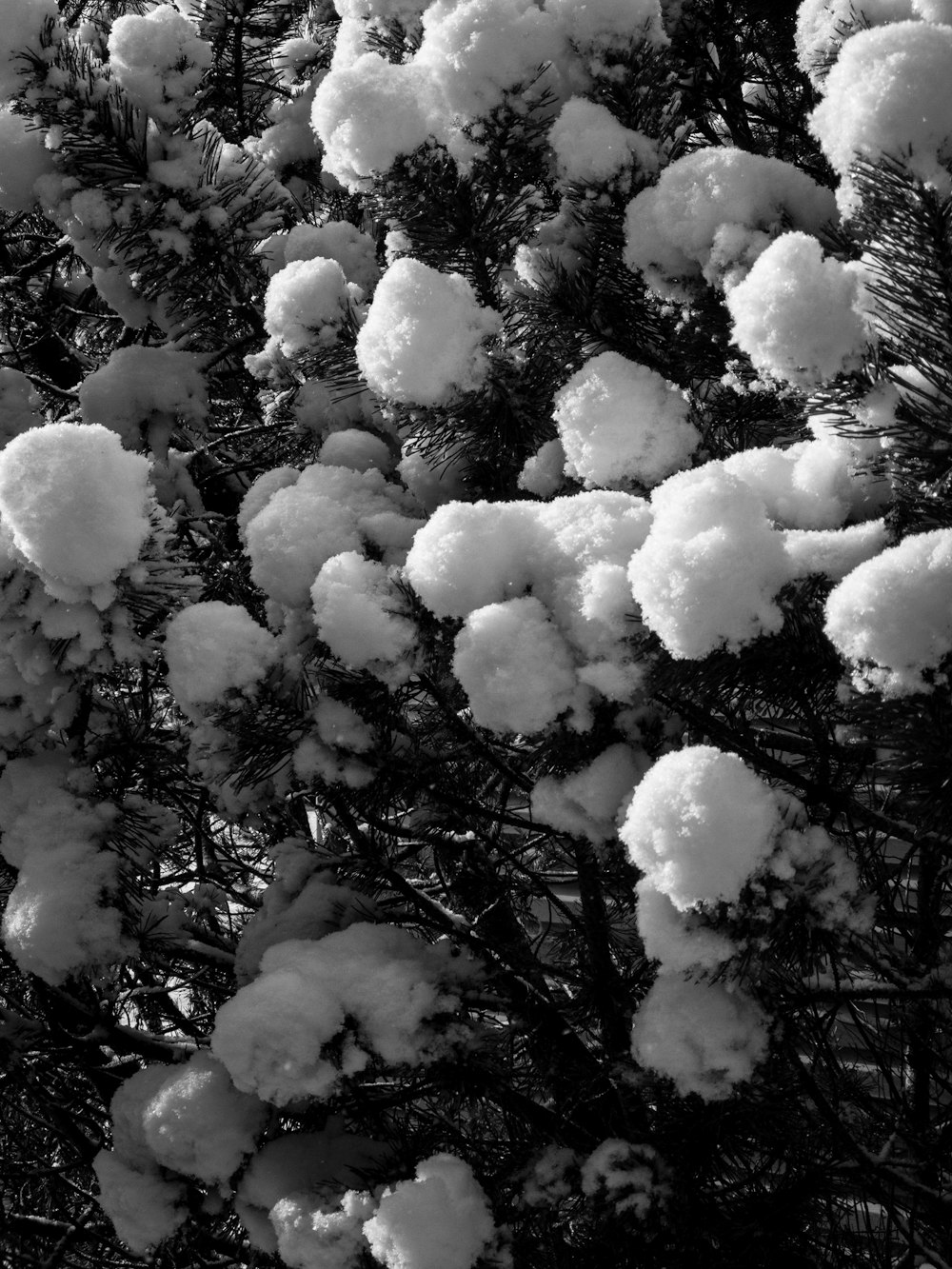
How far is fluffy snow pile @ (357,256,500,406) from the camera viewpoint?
1.69m

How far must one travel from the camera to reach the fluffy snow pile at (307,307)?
205 cm

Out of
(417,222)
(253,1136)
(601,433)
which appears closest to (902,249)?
(601,433)

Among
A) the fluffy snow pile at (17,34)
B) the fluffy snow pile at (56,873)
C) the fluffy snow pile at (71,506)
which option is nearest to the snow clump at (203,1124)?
the fluffy snow pile at (56,873)

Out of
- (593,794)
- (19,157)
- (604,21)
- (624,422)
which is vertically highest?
(604,21)

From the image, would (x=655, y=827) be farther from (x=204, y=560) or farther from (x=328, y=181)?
(x=328, y=181)

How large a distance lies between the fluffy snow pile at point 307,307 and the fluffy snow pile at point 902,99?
3.62 ft

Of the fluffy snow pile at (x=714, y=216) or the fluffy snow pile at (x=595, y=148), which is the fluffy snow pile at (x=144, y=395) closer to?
the fluffy snow pile at (x=595, y=148)

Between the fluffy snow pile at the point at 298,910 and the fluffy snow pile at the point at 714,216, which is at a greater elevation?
the fluffy snow pile at the point at 714,216

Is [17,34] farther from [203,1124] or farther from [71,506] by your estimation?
[203,1124]

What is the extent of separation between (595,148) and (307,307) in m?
0.66

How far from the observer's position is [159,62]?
2.17 meters

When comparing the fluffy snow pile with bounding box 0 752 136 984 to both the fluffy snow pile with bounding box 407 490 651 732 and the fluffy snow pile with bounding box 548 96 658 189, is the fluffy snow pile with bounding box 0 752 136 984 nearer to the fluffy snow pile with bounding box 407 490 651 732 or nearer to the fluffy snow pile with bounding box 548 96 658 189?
the fluffy snow pile with bounding box 407 490 651 732

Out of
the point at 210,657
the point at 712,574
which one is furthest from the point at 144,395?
the point at 712,574

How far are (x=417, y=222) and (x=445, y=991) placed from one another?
4.88 feet
